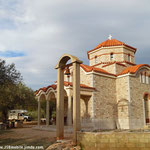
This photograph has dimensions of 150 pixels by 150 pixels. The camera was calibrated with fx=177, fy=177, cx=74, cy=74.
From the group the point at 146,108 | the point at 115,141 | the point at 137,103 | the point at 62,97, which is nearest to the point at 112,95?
the point at 137,103

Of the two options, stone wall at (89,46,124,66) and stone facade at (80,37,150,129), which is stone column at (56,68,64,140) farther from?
stone wall at (89,46,124,66)

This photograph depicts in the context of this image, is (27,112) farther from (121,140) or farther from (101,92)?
(121,140)

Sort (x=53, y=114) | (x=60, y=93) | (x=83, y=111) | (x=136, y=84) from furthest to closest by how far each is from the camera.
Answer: (x=53, y=114), (x=136, y=84), (x=83, y=111), (x=60, y=93)

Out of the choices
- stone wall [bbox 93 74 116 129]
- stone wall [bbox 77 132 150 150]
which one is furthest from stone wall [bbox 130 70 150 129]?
stone wall [bbox 77 132 150 150]

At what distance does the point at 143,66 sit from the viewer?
730 inches

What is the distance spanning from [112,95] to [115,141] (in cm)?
1094

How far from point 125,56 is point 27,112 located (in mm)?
18968

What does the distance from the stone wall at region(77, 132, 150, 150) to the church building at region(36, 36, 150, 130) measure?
7.16m

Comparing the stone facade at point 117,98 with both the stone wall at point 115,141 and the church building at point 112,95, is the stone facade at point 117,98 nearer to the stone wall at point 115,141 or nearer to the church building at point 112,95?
the church building at point 112,95

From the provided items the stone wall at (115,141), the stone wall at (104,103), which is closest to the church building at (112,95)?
the stone wall at (104,103)

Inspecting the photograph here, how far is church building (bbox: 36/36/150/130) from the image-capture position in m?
15.5

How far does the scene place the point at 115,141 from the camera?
6.86 meters

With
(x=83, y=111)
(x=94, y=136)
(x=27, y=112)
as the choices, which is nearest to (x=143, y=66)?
(x=83, y=111)

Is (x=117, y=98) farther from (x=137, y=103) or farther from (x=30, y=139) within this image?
(x=30, y=139)
